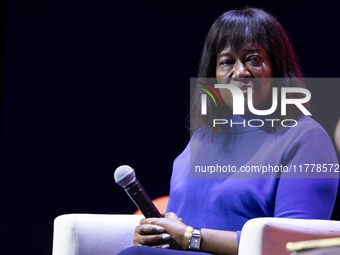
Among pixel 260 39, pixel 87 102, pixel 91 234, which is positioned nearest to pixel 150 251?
pixel 91 234

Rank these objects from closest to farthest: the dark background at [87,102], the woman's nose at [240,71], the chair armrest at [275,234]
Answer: the chair armrest at [275,234], the woman's nose at [240,71], the dark background at [87,102]

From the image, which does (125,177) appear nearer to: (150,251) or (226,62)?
(150,251)

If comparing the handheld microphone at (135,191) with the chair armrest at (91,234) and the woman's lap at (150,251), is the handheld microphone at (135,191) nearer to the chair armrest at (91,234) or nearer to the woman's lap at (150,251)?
the woman's lap at (150,251)

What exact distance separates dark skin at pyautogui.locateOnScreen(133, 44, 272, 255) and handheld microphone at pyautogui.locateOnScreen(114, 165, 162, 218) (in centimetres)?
4

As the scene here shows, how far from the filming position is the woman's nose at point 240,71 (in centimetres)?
121

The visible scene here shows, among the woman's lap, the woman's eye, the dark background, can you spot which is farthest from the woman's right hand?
the dark background

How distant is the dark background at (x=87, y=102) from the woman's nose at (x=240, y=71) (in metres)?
1.27

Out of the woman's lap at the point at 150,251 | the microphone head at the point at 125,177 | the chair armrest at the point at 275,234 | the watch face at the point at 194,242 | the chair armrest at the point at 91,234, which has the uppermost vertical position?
the microphone head at the point at 125,177

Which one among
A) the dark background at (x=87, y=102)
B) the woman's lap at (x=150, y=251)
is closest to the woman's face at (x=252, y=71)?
the woman's lap at (x=150, y=251)

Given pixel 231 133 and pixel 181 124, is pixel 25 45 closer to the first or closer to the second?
pixel 181 124

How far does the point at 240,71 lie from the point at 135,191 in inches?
20.8

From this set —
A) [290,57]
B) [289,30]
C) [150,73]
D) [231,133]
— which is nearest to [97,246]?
[231,133]

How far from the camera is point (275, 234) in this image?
0.78m

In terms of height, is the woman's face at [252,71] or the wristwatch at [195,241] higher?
the woman's face at [252,71]
